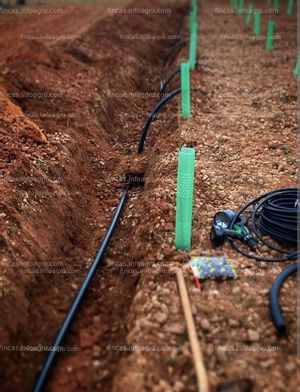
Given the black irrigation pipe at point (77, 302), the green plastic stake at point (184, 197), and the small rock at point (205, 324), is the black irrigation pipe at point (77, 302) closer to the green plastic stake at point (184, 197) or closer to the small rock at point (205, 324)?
the green plastic stake at point (184, 197)

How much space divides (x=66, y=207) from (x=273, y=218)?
2403mm

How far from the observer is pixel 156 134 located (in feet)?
23.4

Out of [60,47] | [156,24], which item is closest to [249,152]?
[60,47]

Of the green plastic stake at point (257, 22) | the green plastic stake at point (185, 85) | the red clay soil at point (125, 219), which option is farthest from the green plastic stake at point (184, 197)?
the green plastic stake at point (257, 22)

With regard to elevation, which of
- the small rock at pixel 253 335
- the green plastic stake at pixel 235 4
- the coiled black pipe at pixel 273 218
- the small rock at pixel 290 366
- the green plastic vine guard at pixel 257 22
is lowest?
the small rock at pixel 290 366

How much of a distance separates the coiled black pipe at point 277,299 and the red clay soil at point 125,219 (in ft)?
0.24

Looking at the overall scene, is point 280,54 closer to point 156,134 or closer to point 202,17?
point 156,134

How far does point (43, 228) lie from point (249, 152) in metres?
3.20

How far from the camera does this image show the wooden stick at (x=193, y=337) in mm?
2553

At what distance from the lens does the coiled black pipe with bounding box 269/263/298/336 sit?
10.1 ft

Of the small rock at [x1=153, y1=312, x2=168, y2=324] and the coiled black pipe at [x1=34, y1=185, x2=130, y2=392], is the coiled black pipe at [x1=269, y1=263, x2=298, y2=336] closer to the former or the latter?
the small rock at [x1=153, y1=312, x2=168, y2=324]

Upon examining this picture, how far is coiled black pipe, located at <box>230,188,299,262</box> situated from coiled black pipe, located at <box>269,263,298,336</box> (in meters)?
0.21

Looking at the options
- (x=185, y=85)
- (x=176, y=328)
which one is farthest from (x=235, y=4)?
(x=176, y=328)

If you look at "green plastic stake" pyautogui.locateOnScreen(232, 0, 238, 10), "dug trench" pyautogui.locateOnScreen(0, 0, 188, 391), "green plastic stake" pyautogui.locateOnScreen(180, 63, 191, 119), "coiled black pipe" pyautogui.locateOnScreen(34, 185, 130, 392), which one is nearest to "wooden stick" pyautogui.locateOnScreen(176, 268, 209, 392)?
"dug trench" pyautogui.locateOnScreen(0, 0, 188, 391)
